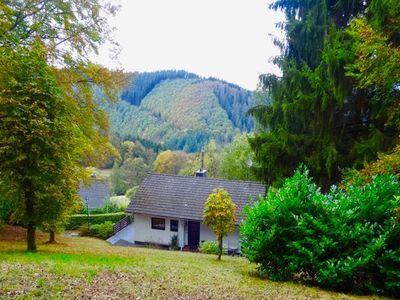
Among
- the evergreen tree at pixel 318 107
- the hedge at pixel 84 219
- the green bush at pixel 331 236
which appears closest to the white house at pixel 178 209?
the hedge at pixel 84 219

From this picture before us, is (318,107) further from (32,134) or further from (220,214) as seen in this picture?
(32,134)

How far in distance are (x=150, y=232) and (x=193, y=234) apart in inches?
133

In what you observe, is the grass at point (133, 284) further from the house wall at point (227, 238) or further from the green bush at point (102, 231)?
the green bush at point (102, 231)

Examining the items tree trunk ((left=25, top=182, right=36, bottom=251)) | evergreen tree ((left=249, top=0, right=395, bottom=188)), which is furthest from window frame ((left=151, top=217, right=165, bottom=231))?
tree trunk ((left=25, top=182, right=36, bottom=251))

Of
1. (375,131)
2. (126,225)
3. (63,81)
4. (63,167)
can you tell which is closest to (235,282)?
(63,167)

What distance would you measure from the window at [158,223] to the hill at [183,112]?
80.1 meters

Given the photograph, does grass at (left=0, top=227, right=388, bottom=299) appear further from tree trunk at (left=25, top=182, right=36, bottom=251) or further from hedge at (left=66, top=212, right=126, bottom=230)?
hedge at (left=66, top=212, right=126, bottom=230)

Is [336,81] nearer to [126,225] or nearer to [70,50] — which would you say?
[70,50]

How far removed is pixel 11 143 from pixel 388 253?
12245 mm

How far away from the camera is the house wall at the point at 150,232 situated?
2605 centimetres

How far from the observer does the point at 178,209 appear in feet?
85.6

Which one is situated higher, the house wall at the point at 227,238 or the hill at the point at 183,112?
the hill at the point at 183,112

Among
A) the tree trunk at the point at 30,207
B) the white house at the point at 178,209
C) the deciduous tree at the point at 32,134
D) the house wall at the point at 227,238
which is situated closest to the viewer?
the deciduous tree at the point at 32,134

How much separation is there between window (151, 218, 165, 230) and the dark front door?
210 cm
